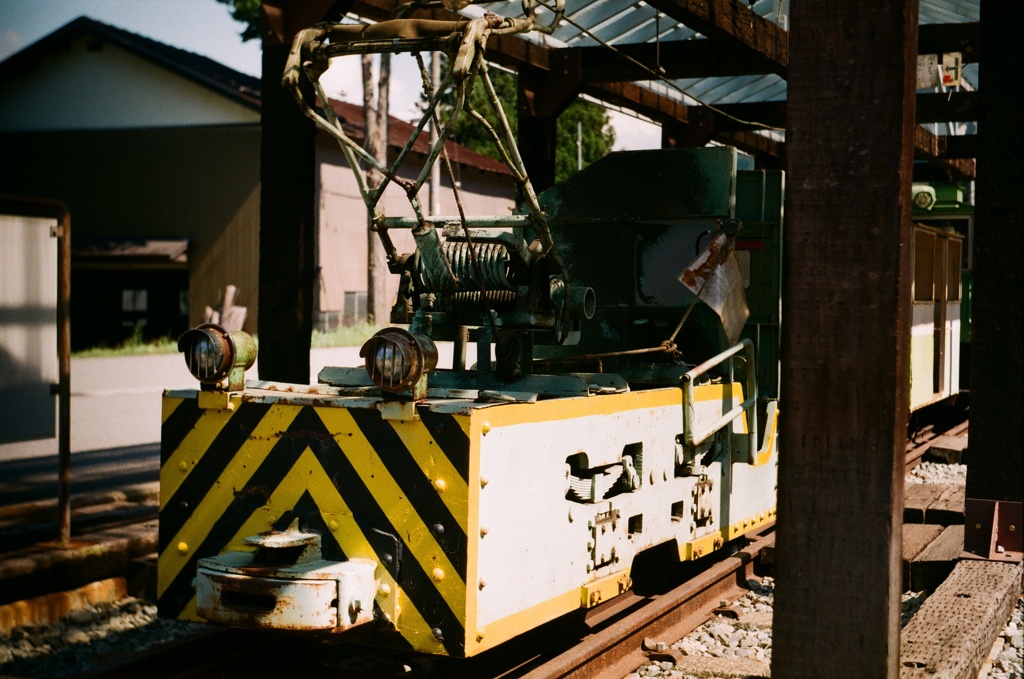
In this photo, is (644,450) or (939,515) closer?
(644,450)

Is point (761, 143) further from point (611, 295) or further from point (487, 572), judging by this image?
point (487, 572)

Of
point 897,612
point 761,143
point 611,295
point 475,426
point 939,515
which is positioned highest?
point 761,143

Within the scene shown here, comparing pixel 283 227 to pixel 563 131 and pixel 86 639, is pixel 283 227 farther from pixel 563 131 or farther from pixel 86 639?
pixel 563 131

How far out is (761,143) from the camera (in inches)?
703

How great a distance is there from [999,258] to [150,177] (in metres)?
30.8

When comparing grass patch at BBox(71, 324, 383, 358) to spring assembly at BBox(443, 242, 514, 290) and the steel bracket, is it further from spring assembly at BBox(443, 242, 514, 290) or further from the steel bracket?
spring assembly at BBox(443, 242, 514, 290)

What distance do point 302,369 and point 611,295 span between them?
2.01 metres

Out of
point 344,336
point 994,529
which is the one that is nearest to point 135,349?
point 344,336

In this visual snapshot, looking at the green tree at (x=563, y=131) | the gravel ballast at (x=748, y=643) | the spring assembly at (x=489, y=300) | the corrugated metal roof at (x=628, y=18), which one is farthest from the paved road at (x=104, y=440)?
the green tree at (x=563, y=131)

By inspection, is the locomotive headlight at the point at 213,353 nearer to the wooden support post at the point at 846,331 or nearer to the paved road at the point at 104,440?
the wooden support post at the point at 846,331

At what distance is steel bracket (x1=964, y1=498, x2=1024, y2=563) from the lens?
7227mm

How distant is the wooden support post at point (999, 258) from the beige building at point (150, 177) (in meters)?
26.8

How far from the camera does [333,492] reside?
4.75 m

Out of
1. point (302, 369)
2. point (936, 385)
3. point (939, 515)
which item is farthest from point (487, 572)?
point (936, 385)
